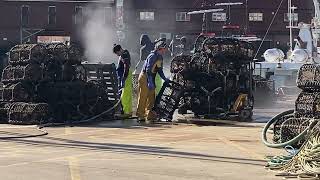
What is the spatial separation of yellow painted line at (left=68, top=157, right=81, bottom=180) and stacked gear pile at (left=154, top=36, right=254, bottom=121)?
721 cm

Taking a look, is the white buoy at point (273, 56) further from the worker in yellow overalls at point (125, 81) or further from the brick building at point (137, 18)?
the brick building at point (137, 18)

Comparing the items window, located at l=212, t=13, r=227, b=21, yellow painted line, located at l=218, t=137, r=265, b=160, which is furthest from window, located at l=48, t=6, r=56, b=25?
yellow painted line, located at l=218, t=137, r=265, b=160

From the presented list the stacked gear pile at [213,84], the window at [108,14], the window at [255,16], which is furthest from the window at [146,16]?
the stacked gear pile at [213,84]

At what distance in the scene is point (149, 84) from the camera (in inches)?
654

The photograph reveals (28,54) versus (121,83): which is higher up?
(28,54)

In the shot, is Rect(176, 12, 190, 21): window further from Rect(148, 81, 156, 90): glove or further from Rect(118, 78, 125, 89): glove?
Rect(148, 81, 156, 90): glove

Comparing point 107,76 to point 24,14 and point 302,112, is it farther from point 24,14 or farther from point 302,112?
point 24,14

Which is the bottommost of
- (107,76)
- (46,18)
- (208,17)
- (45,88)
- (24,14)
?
(45,88)

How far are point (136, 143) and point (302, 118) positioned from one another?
10.4 ft

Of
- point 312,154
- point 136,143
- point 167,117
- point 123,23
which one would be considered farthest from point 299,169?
point 123,23

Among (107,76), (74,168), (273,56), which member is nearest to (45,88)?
(107,76)

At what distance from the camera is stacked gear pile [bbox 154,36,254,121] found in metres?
17.2

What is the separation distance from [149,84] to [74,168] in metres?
7.59

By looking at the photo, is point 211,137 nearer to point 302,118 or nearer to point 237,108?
point 302,118
